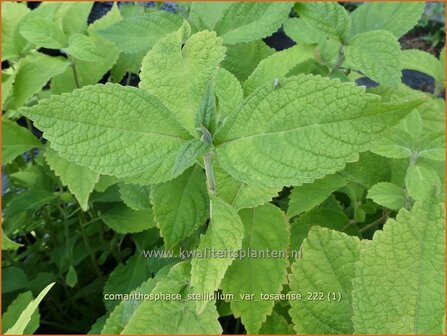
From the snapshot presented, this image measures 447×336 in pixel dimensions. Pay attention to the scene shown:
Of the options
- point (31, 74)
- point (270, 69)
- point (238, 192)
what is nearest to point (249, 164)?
point (238, 192)

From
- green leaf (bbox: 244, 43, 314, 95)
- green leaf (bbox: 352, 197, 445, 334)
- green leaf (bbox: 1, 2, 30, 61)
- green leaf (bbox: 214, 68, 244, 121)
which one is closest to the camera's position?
green leaf (bbox: 352, 197, 445, 334)

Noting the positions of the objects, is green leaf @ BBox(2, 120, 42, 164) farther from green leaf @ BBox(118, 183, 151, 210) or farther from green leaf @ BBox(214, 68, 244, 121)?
green leaf @ BBox(214, 68, 244, 121)

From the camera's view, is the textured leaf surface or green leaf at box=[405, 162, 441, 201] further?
the textured leaf surface

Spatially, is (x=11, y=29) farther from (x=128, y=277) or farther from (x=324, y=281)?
(x=324, y=281)

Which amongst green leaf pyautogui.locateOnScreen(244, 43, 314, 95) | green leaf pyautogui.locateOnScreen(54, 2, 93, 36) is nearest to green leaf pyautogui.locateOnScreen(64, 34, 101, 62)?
green leaf pyautogui.locateOnScreen(54, 2, 93, 36)

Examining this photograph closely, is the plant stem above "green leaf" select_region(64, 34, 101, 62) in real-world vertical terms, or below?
above

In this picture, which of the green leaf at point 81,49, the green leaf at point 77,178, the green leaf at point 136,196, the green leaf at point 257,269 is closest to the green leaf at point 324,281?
the green leaf at point 257,269

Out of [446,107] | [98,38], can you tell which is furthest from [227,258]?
[98,38]

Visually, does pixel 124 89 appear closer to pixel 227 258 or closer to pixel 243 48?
pixel 227 258
